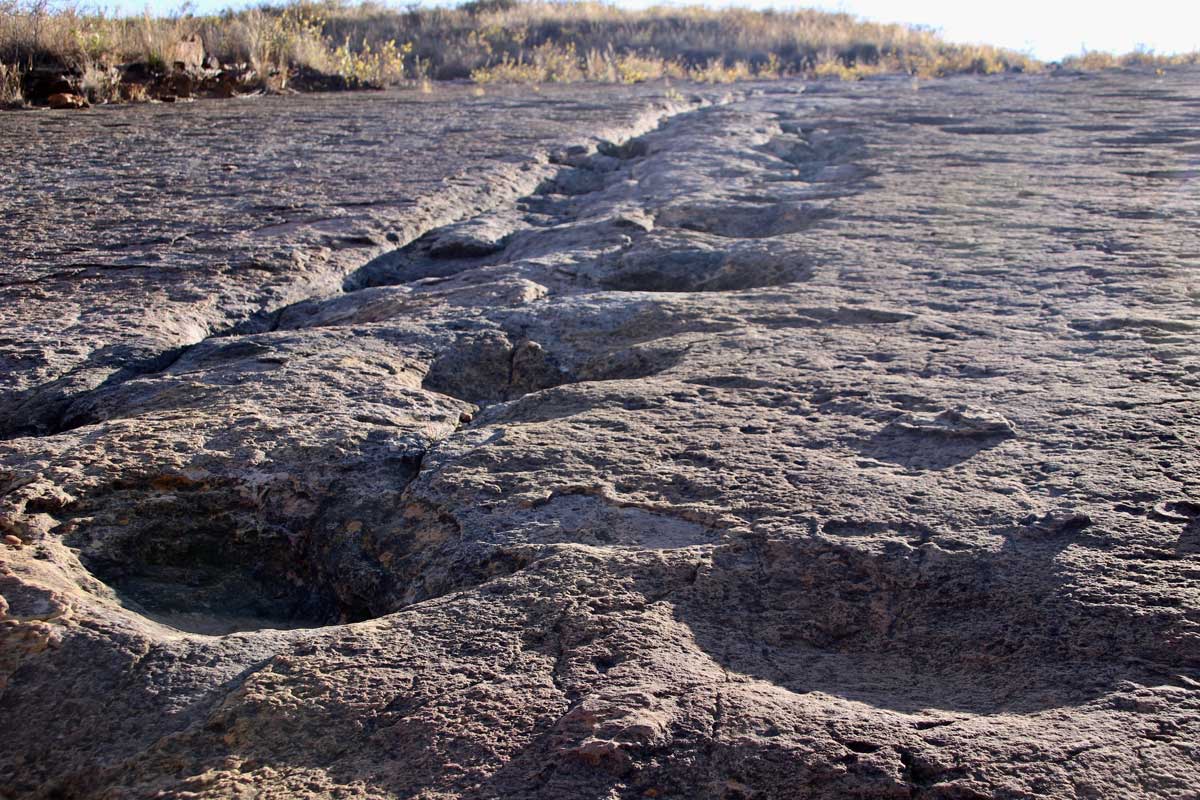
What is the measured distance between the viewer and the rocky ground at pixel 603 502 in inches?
44.8

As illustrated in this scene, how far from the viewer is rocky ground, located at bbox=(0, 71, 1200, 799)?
3.73 ft

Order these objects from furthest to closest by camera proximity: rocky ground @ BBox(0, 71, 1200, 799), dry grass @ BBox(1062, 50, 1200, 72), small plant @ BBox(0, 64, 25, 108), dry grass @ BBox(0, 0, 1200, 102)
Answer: dry grass @ BBox(1062, 50, 1200, 72), dry grass @ BBox(0, 0, 1200, 102), small plant @ BBox(0, 64, 25, 108), rocky ground @ BBox(0, 71, 1200, 799)

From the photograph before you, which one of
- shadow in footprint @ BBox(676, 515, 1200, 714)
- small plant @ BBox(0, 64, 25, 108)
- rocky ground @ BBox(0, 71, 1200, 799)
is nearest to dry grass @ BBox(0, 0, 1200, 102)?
small plant @ BBox(0, 64, 25, 108)

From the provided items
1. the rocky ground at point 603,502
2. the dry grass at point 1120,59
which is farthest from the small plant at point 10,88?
the dry grass at point 1120,59

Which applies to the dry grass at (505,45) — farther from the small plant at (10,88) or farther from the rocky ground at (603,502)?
the rocky ground at (603,502)

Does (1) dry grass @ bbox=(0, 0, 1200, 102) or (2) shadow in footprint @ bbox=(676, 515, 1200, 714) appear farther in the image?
(1) dry grass @ bbox=(0, 0, 1200, 102)

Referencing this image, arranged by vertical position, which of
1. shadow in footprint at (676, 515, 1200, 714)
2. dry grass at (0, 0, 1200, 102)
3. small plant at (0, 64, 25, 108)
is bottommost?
shadow in footprint at (676, 515, 1200, 714)

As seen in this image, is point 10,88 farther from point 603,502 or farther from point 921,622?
point 921,622

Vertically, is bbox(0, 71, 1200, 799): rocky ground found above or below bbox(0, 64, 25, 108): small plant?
below

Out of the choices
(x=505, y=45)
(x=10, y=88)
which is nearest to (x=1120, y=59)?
(x=505, y=45)

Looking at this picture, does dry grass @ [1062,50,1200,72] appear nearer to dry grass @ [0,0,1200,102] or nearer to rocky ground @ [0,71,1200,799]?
dry grass @ [0,0,1200,102]

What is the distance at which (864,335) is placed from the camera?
7.09 ft

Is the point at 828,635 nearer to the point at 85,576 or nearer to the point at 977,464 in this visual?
the point at 977,464

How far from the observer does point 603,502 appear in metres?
1.58
